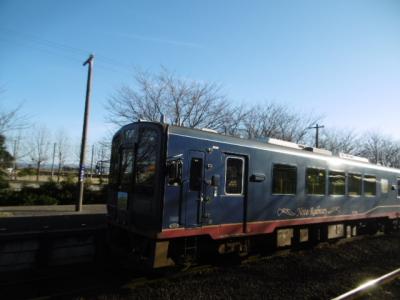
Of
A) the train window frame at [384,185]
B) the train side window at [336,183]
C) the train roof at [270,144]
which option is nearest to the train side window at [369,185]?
the train roof at [270,144]

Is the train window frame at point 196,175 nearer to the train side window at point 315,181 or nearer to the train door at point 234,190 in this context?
the train door at point 234,190

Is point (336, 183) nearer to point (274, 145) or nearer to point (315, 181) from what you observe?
point (315, 181)

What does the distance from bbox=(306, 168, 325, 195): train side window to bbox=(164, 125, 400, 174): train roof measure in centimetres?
43

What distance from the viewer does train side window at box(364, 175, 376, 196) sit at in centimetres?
1300

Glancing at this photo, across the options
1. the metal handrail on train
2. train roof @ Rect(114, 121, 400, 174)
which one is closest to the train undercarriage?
train roof @ Rect(114, 121, 400, 174)

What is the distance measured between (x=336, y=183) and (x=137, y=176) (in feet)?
22.9

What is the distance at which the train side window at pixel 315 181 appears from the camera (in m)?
10.2

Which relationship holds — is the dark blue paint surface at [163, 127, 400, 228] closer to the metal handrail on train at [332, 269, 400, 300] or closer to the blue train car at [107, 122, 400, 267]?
the blue train car at [107, 122, 400, 267]

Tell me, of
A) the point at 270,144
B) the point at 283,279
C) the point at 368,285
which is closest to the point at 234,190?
the point at 270,144

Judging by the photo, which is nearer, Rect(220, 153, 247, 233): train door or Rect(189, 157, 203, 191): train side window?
Rect(189, 157, 203, 191): train side window

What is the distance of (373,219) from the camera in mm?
14414

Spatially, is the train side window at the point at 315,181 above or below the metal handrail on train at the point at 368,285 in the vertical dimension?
above

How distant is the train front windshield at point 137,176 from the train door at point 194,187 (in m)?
0.68

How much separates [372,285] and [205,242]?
3.46 metres
